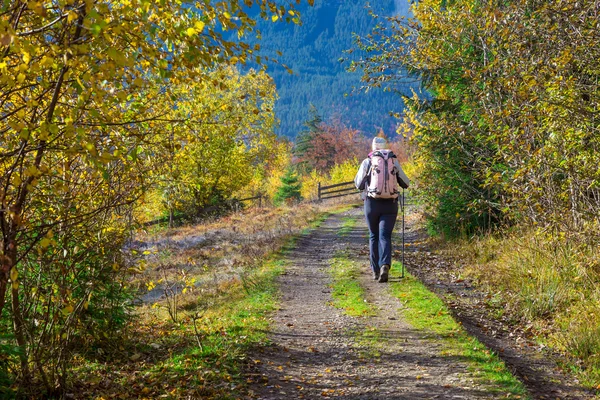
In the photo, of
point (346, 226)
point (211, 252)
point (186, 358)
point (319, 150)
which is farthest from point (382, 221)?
point (319, 150)

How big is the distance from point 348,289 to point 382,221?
1.23 metres

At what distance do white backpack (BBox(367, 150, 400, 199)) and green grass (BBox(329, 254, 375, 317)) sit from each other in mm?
1598

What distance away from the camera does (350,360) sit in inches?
224

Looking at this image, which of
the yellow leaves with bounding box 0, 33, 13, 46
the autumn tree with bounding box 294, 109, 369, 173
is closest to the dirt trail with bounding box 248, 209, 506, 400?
the yellow leaves with bounding box 0, 33, 13, 46

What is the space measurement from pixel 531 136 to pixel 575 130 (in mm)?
681

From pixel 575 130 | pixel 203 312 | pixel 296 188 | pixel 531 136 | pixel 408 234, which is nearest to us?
pixel 575 130

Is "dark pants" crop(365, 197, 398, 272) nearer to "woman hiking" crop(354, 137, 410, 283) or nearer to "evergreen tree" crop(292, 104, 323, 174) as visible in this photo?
"woman hiking" crop(354, 137, 410, 283)

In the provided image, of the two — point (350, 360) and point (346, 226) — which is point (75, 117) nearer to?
point (350, 360)

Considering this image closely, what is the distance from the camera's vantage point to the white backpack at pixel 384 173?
336 inches

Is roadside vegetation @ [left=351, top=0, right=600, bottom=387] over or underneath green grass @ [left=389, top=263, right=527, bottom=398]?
over

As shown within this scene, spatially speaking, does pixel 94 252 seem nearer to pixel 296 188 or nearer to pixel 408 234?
pixel 408 234

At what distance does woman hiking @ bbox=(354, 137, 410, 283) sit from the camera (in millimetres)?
8570

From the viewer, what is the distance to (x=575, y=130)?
620cm

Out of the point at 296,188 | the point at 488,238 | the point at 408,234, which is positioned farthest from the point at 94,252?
the point at 296,188
